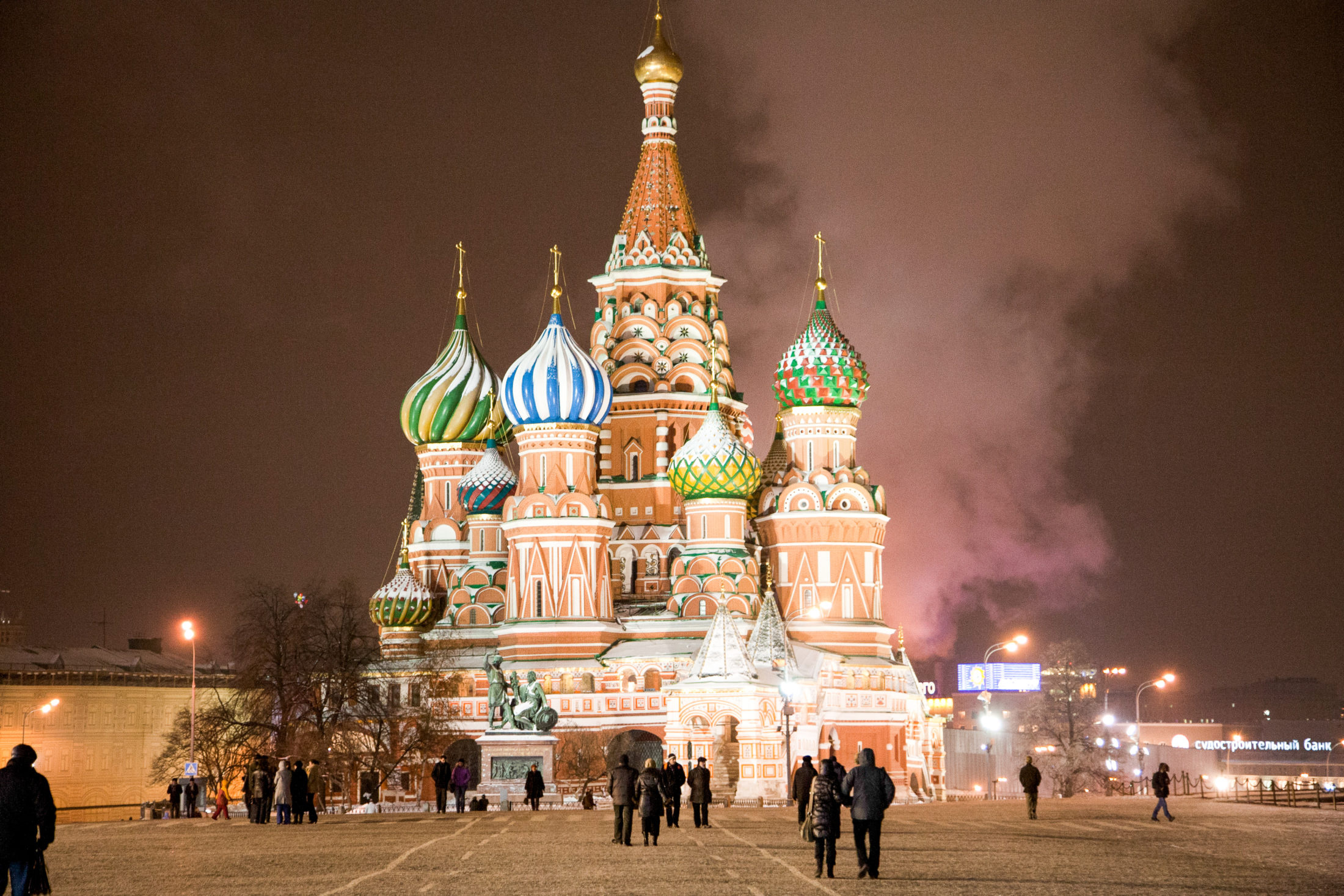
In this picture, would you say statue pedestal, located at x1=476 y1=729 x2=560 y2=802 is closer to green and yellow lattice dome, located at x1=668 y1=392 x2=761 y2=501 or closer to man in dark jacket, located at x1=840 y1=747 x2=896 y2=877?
green and yellow lattice dome, located at x1=668 y1=392 x2=761 y2=501

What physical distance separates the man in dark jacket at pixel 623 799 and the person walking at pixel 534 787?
17206 mm

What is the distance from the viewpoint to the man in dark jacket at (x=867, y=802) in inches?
801

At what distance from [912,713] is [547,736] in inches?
717

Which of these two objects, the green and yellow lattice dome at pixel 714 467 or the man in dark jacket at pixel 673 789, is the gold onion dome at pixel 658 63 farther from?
the man in dark jacket at pixel 673 789

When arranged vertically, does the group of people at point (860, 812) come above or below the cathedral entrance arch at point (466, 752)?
below

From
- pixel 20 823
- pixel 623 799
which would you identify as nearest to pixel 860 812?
pixel 623 799

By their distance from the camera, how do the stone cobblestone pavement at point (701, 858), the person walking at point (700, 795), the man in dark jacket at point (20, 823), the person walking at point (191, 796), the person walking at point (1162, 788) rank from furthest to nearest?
the person walking at point (191, 796)
the person walking at point (1162, 788)
the person walking at point (700, 795)
the stone cobblestone pavement at point (701, 858)
the man in dark jacket at point (20, 823)

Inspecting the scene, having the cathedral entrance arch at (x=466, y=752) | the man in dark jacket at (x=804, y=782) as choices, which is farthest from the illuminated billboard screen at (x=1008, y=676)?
the man in dark jacket at (x=804, y=782)

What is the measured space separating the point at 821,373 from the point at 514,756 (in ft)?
63.0

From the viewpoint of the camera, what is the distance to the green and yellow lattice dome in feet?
201

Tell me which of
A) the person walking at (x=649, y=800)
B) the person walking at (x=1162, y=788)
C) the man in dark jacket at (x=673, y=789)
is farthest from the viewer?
the person walking at (x=1162, y=788)

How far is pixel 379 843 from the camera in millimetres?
27219

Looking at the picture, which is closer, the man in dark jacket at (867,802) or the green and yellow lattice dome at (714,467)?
the man in dark jacket at (867,802)

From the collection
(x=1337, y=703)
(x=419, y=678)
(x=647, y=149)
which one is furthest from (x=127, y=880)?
(x=1337, y=703)
